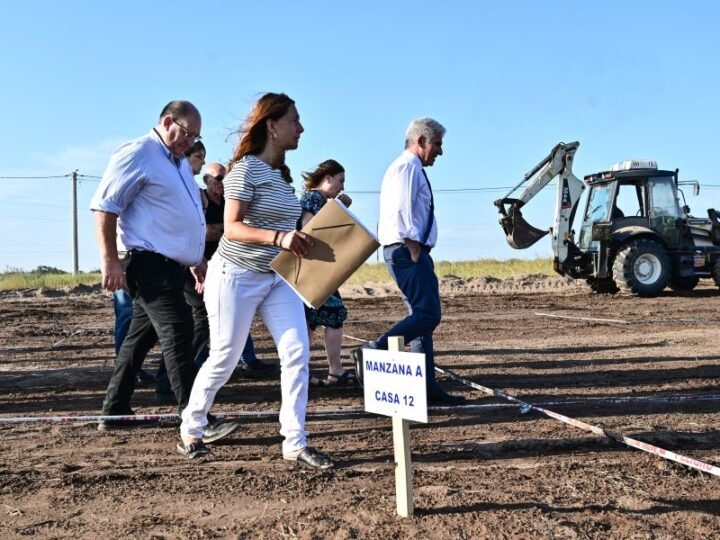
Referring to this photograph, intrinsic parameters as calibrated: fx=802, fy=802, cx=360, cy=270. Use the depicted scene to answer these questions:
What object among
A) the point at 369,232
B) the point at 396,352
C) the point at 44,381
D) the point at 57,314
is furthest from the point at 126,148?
the point at 57,314

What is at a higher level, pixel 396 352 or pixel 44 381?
pixel 396 352

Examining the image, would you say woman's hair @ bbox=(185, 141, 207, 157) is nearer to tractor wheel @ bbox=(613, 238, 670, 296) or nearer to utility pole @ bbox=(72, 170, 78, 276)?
tractor wheel @ bbox=(613, 238, 670, 296)

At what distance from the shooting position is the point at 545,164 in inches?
726

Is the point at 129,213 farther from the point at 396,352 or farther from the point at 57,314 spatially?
the point at 57,314

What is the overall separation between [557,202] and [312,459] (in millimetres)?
14906

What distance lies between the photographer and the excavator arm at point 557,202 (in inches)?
689

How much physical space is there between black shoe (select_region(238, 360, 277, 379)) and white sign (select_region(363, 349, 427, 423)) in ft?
13.1

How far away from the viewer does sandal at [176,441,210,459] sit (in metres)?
4.45

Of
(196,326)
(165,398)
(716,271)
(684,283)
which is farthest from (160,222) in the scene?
(684,283)

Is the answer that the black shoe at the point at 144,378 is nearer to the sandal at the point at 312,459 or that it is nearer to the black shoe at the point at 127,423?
the black shoe at the point at 127,423

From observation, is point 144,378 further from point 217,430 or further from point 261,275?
point 261,275

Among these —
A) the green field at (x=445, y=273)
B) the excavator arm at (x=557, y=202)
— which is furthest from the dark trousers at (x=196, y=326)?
the green field at (x=445, y=273)

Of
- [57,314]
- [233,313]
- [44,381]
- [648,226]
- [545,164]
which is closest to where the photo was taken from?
[233,313]

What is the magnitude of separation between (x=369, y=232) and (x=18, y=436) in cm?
279
